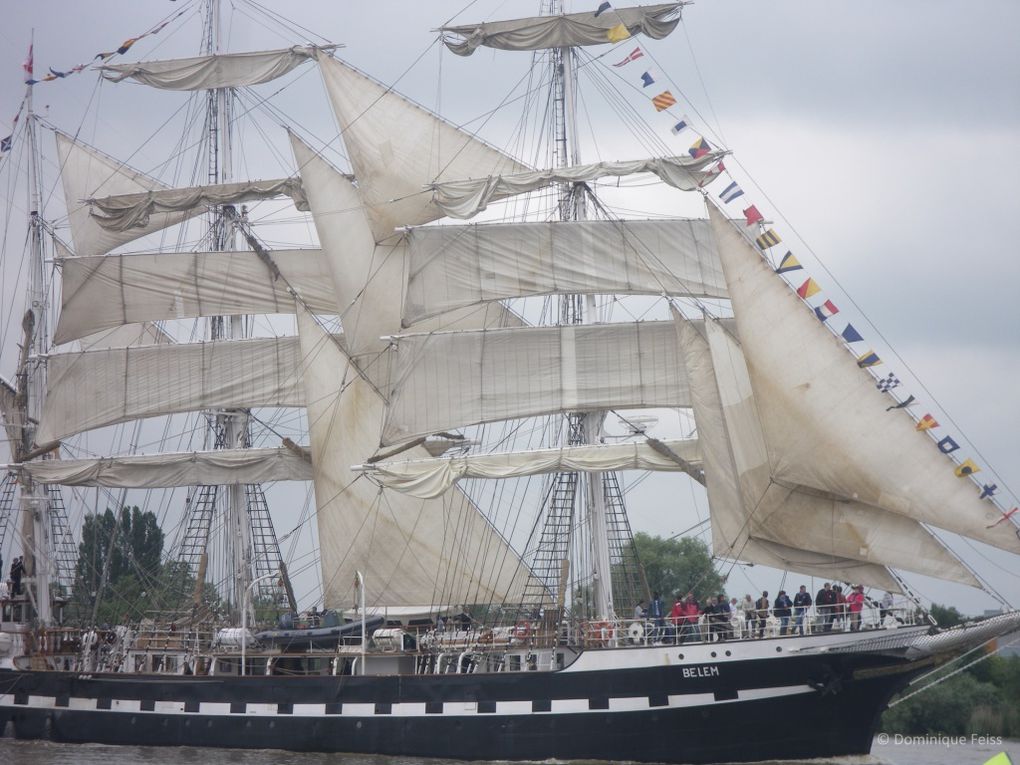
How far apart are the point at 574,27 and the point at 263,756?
23047 millimetres

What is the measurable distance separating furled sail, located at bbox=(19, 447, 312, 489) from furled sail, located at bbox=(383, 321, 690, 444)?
7.79m

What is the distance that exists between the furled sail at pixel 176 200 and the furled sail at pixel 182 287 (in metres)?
1.33

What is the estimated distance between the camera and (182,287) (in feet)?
187

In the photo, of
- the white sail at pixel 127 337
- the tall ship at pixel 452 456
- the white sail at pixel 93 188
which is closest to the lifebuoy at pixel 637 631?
the tall ship at pixel 452 456

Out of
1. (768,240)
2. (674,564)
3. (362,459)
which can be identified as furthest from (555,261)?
(674,564)

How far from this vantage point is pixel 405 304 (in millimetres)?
47344

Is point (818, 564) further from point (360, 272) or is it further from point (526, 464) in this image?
point (360, 272)

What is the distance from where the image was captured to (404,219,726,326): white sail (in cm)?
4669

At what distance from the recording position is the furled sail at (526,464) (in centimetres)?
4438

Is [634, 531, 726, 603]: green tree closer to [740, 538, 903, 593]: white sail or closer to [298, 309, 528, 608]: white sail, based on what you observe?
[298, 309, 528, 608]: white sail

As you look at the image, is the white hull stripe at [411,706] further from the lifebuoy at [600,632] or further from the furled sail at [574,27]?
the furled sail at [574,27]

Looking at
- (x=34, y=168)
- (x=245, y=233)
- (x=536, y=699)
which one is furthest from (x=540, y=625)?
(x=34, y=168)

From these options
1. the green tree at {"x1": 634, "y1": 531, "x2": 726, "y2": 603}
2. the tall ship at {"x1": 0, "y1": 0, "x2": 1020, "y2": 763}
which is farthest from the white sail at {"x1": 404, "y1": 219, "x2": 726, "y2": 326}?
the green tree at {"x1": 634, "y1": 531, "x2": 726, "y2": 603}

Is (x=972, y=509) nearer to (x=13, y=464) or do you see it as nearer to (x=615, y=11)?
(x=615, y=11)
